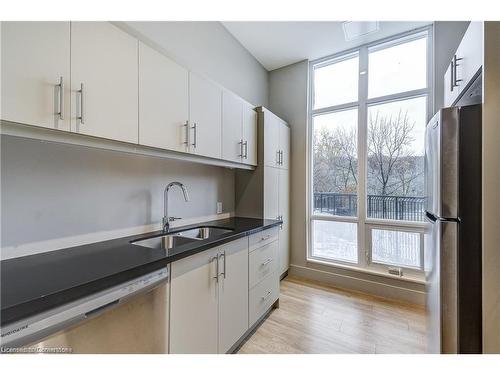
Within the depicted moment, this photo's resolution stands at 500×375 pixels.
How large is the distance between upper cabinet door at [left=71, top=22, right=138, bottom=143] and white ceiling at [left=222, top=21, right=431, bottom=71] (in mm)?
1703

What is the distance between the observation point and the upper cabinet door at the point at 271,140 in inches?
98.8

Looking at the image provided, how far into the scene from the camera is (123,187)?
1546 millimetres

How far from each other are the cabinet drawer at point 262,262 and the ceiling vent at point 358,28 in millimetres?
2429

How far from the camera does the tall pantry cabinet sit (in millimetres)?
2471

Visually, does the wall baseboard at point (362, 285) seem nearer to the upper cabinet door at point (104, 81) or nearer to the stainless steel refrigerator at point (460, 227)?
the stainless steel refrigerator at point (460, 227)

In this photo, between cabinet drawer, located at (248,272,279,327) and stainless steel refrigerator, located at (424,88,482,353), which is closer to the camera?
stainless steel refrigerator, located at (424,88,482,353)

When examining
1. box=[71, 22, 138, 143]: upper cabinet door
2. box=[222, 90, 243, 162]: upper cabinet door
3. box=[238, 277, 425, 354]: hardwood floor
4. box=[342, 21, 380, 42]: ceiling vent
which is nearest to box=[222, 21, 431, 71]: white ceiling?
box=[342, 21, 380, 42]: ceiling vent

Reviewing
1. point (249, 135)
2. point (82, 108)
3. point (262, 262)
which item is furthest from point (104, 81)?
point (262, 262)

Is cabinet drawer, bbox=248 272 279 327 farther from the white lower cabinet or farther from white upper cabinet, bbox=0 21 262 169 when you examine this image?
white upper cabinet, bbox=0 21 262 169

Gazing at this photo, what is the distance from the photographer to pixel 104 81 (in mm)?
1133

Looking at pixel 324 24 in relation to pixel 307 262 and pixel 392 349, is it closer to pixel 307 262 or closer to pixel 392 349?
pixel 307 262

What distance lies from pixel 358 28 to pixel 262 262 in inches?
105

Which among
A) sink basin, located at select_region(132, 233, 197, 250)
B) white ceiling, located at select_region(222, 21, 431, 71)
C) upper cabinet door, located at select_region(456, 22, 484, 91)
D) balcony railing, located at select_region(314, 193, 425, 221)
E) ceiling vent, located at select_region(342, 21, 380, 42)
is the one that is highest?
white ceiling, located at select_region(222, 21, 431, 71)
